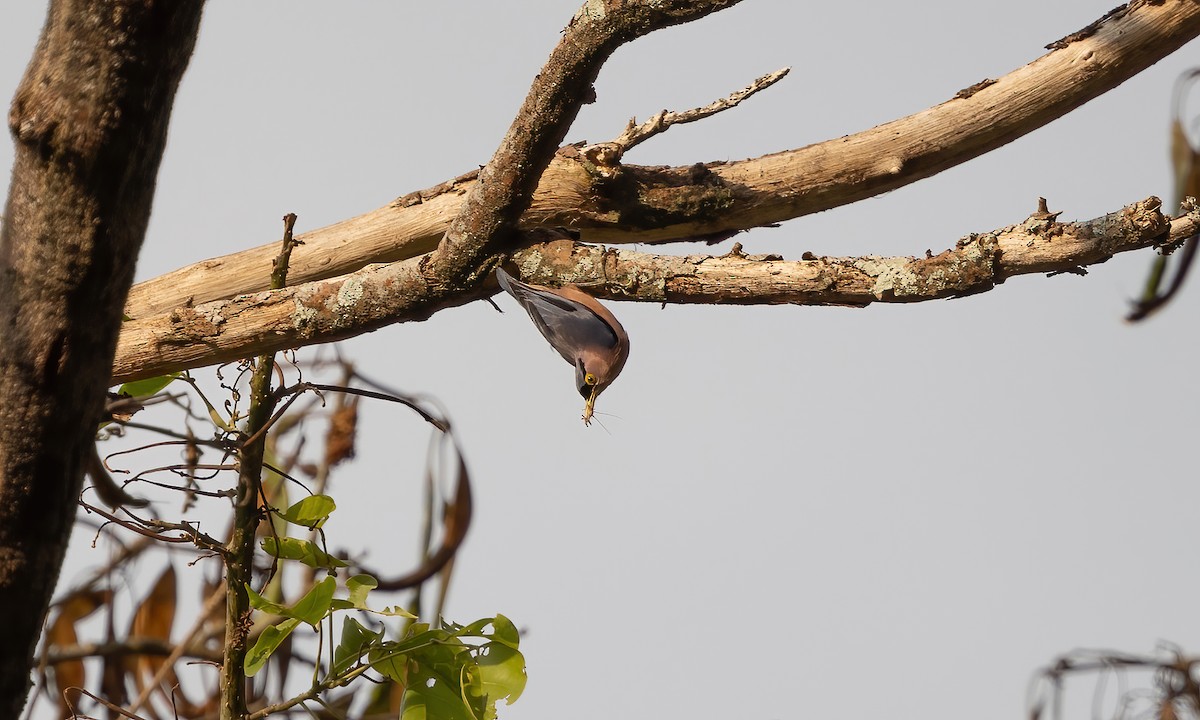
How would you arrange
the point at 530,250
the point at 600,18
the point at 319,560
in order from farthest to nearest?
the point at 530,250 < the point at 319,560 < the point at 600,18

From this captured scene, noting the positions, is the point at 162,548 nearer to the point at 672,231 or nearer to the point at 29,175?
the point at 672,231

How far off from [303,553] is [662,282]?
63cm

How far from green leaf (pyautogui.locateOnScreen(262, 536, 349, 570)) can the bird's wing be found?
1.37 feet

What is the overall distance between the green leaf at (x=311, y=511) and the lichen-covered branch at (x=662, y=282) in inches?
11.7

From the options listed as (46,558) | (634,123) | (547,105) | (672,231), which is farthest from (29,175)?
(672,231)

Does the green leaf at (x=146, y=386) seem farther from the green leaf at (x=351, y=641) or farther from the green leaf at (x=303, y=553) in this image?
the green leaf at (x=351, y=641)

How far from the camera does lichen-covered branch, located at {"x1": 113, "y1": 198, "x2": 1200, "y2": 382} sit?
142 centimetres

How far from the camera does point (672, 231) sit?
1.95 metres

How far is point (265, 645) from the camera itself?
51.1 inches

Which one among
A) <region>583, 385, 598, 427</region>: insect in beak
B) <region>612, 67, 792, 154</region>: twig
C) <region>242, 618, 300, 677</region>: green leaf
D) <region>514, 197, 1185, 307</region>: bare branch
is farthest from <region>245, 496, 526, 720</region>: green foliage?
<region>612, 67, 792, 154</region>: twig

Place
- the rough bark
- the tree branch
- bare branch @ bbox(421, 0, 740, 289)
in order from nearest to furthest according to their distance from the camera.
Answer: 1. the rough bark
2. bare branch @ bbox(421, 0, 740, 289)
3. the tree branch

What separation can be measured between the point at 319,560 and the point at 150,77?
70 centimetres

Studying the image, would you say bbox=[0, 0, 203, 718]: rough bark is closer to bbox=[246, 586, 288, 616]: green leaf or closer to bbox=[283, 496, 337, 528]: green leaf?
bbox=[246, 586, 288, 616]: green leaf

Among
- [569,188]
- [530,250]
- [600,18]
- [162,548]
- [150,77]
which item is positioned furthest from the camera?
[162,548]
